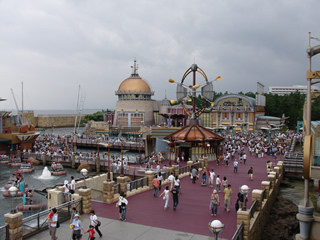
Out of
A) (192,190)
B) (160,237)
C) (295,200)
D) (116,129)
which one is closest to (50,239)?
(160,237)

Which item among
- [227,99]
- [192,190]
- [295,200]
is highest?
[227,99]

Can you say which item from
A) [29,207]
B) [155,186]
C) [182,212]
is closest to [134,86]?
[29,207]

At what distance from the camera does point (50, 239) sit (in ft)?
44.8

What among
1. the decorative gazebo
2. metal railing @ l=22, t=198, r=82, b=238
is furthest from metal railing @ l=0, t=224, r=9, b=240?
the decorative gazebo

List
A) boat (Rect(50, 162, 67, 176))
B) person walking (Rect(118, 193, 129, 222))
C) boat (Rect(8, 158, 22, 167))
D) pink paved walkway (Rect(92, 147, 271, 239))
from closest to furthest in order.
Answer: pink paved walkway (Rect(92, 147, 271, 239)) → person walking (Rect(118, 193, 129, 222)) → boat (Rect(50, 162, 67, 176)) → boat (Rect(8, 158, 22, 167))

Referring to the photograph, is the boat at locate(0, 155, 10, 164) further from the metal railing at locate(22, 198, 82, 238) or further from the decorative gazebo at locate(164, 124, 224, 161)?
the metal railing at locate(22, 198, 82, 238)

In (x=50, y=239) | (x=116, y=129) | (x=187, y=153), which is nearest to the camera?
(x=50, y=239)

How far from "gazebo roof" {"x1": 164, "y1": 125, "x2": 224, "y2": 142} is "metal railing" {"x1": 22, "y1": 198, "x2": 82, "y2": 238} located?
23.0 m

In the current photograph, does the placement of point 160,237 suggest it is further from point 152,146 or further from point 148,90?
point 148,90

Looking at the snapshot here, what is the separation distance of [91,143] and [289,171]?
42.1 m

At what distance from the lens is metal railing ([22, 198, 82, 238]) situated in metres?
14.1

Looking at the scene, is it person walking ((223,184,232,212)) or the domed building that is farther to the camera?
the domed building

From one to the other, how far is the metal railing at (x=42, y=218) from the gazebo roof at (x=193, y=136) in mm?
23044

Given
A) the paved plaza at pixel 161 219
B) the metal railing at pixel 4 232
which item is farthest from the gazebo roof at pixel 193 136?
the metal railing at pixel 4 232
